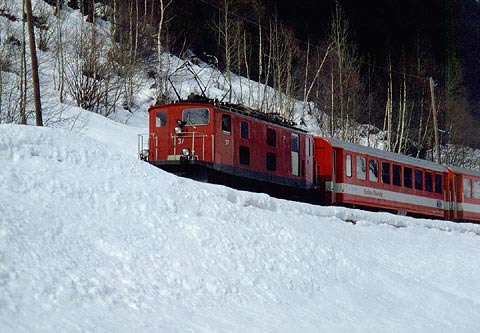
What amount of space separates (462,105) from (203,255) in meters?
46.0

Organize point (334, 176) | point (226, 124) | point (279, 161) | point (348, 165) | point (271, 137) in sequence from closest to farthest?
point (226, 124), point (271, 137), point (279, 161), point (334, 176), point (348, 165)

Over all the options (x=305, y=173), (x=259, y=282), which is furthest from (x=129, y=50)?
(x=259, y=282)

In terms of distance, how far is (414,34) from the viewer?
5044 centimetres

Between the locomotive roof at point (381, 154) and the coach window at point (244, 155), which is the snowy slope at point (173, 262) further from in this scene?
the locomotive roof at point (381, 154)

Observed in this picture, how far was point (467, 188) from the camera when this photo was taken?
1114 inches

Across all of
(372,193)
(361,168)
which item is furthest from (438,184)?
(361,168)

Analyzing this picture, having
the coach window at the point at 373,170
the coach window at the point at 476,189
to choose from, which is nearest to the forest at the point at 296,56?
the coach window at the point at 476,189

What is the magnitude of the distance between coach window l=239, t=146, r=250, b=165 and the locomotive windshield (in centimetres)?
132

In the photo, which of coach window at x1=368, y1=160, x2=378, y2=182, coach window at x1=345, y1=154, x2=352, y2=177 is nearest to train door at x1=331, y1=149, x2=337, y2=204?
coach window at x1=345, y1=154, x2=352, y2=177

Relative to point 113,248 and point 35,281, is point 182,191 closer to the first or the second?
point 113,248

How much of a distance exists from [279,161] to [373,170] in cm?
499

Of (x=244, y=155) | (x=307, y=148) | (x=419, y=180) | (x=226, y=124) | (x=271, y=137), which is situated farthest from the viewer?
(x=419, y=180)

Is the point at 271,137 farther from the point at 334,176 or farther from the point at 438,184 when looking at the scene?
the point at 438,184

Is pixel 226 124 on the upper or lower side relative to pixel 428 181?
upper
